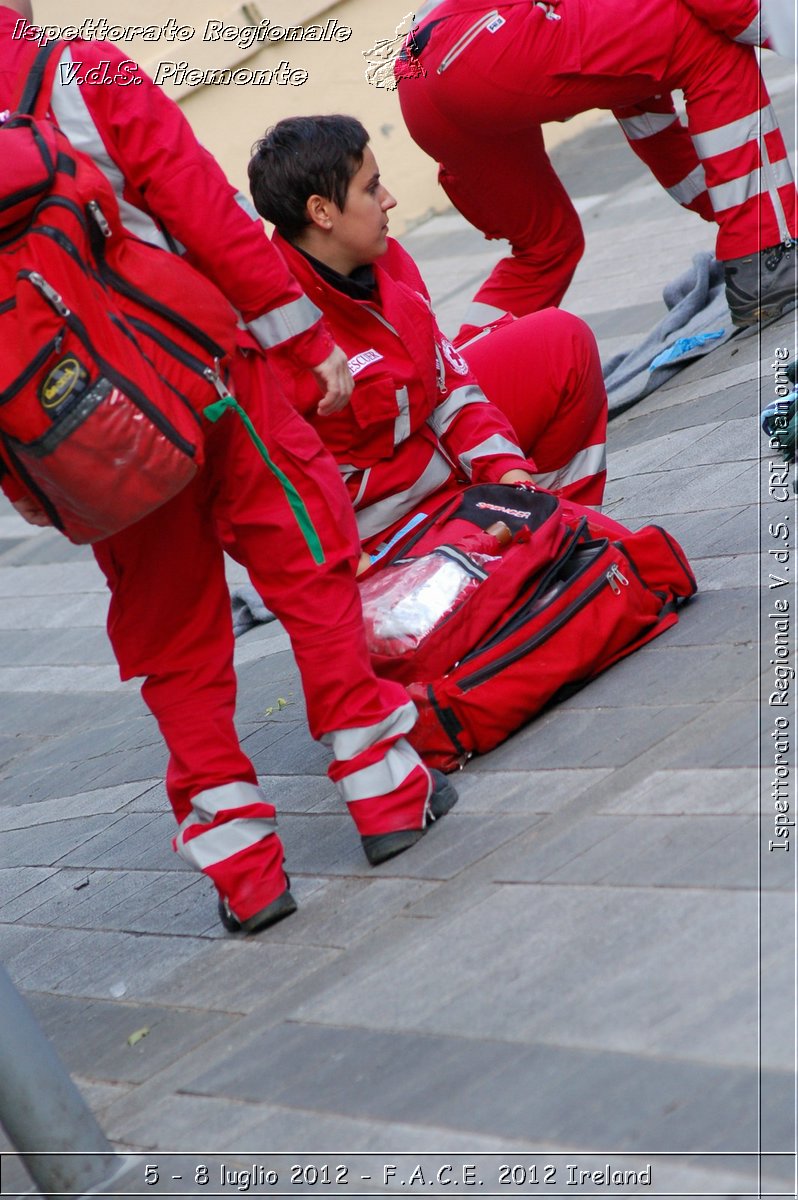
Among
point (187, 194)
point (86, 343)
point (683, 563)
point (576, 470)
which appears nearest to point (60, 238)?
point (86, 343)

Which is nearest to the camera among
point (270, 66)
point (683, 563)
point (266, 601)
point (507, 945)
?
point (507, 945)

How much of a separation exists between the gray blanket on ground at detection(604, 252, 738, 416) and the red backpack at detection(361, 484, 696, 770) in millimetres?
2253

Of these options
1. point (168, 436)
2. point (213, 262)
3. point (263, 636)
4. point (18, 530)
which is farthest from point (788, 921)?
point (18, 530)

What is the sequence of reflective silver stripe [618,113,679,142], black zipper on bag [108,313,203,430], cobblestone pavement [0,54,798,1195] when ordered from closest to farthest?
cobblestone pavement [0,54,798,1195]
black zipper on bag [108,313,203,430]
reflective silver stripe [618,113,679,142]

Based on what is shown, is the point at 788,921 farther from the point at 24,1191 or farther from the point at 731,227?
the point at 731,227

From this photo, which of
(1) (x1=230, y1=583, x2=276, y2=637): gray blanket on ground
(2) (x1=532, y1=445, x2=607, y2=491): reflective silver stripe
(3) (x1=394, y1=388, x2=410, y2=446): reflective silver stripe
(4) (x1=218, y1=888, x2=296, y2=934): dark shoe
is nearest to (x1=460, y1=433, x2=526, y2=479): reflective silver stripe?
(3) (x1=394, y1=388, x2=410, y2=446): reflective silver stripe

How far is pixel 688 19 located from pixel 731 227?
64 cm

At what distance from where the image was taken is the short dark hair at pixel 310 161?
345 cm

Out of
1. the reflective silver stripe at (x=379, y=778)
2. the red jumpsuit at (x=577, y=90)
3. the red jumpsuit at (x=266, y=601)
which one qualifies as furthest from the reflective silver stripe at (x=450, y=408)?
the red jumpsuit at (x=577, y=90)

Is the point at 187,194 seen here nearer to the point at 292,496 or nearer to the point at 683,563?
the point at 292,496

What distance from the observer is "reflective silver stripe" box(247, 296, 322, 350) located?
2.85 metres

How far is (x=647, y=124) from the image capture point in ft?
17.4

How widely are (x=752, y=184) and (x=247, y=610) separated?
212 centimetres

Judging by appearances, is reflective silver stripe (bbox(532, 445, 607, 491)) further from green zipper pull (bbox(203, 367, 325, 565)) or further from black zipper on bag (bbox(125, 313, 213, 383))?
black zipper on bag (bbox(125, 313, 213, 383))
